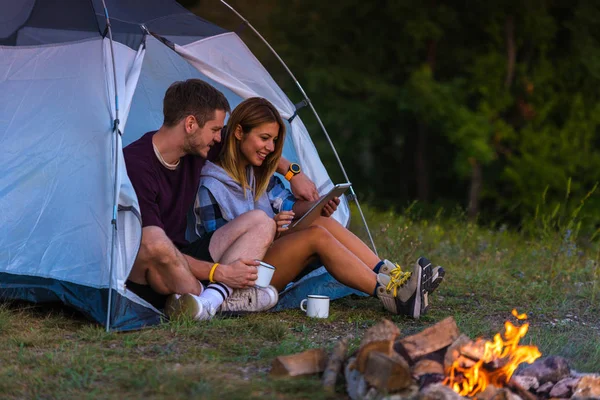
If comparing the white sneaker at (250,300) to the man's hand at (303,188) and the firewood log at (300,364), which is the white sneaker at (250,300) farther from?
the firewood log at (300,364)

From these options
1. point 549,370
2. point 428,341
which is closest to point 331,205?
point 428,341

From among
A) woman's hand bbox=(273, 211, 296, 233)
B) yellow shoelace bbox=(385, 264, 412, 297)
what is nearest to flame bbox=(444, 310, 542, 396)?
yellow shoelace bbox=(385, 264, 412, 297)

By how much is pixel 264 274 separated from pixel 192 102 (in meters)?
0.91

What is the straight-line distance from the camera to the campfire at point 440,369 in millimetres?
2898

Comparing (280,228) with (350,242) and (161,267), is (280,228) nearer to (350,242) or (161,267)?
(350,242)

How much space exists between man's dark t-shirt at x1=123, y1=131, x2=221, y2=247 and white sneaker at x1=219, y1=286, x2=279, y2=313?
1.32ft

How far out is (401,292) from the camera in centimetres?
444

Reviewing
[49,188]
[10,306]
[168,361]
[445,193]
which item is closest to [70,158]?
[49,188]

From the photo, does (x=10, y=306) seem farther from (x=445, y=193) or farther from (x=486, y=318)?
(x=445, y=193)

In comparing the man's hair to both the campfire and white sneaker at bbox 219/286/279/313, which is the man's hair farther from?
the campfire

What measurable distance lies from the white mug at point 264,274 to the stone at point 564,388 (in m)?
1.65

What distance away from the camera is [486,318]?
185 inches

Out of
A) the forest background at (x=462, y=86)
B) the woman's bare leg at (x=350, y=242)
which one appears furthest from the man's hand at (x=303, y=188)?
the forest background at (x=462, y=86)

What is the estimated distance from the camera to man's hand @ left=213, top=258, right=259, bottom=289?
4203mm
